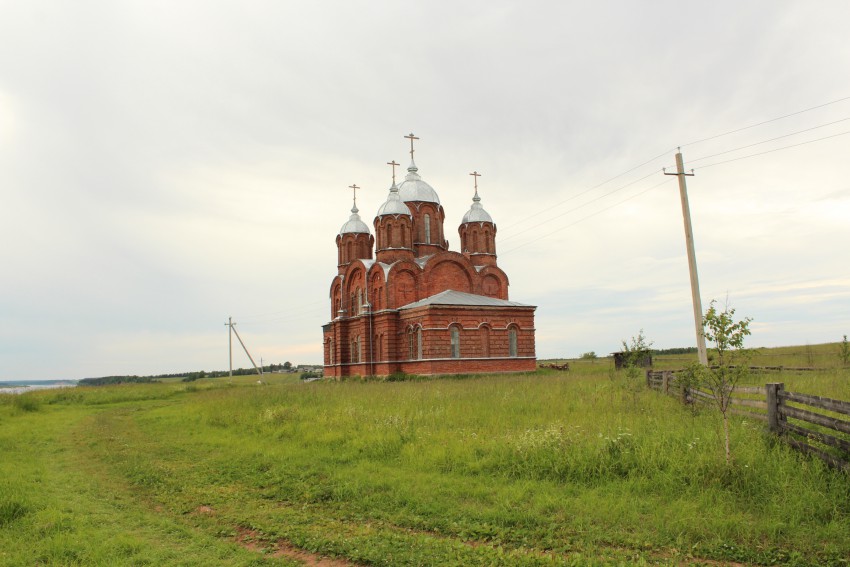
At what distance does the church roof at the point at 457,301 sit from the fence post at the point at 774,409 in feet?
78.1

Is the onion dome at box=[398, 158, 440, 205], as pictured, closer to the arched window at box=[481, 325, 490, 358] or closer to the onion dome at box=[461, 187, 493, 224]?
the onion dome at box=[461, 187, 493, 224]

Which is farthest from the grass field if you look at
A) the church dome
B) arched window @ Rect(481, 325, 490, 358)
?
the church dome

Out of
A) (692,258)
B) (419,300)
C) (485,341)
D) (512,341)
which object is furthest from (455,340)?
(692,258)

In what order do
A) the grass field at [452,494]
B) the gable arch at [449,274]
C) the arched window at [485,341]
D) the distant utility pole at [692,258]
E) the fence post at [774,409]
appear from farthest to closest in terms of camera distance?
the gable arch at [449,274]
the arched window at [485,341]
the distant utility pole at [692,258]
the fence post at [774,409]
the grass field at [452,494]

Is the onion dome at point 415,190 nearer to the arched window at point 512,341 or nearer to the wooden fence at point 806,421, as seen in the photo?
the arched window at point 512,341

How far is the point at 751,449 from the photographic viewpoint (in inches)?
311

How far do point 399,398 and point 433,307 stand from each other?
15.7m

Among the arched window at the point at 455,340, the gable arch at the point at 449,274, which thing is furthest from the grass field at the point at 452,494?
the gable arch at the point at 449,274

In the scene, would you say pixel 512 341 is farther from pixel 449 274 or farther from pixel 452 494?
pixel 452 494

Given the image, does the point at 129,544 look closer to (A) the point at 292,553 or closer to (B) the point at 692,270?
(A) the point at 292,553

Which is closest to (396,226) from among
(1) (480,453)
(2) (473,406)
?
(2) (473,406)

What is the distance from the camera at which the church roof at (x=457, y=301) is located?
108 ft

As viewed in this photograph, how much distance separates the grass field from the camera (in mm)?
5988

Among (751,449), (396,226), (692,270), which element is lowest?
(751,449)
